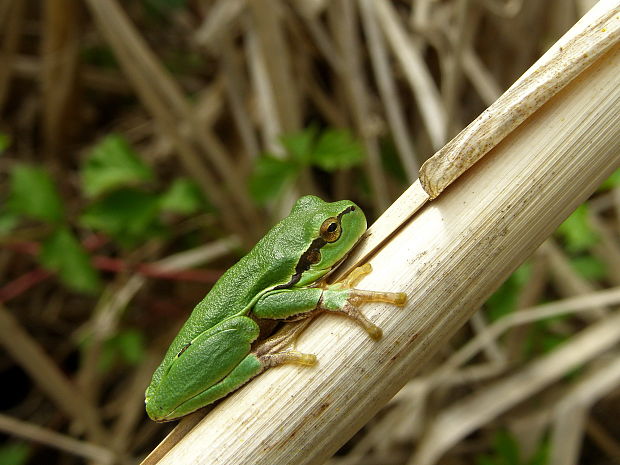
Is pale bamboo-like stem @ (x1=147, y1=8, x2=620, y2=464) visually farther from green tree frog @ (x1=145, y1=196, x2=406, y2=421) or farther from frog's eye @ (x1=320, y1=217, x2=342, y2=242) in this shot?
frog's eye @ (x1=320, y1=217, x2=342, y2=242)

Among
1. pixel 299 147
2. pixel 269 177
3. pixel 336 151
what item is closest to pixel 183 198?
pixel 269 177

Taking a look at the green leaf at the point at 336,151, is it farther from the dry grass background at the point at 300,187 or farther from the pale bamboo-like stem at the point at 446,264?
the pale bamboo-like stem at the point at 446,264

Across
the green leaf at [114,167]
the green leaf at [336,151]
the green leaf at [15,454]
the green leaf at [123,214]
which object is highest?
the green leaf at [114,167]

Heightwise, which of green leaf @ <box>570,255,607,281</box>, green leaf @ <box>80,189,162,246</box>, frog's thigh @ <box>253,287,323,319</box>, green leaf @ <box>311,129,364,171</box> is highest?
green leaf @ <box>80,189,162,246</box>

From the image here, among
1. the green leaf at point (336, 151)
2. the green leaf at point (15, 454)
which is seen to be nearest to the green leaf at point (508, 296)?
the green leaf at point (336, 151)

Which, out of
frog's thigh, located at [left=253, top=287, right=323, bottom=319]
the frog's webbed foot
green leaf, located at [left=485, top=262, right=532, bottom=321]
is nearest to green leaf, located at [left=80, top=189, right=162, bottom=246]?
frog's thigh, located at [left=253, top=287, right=323, bottom=319]
